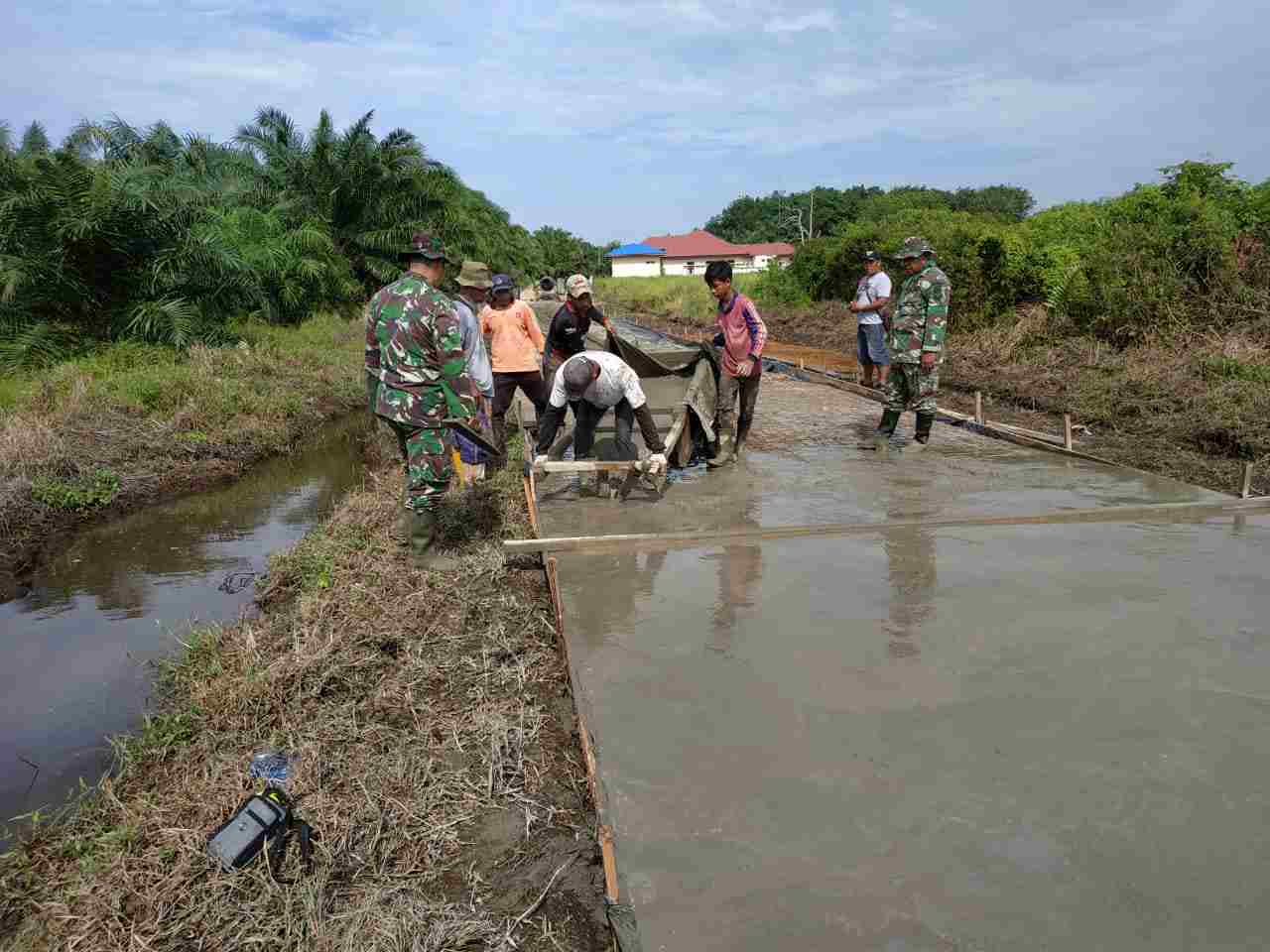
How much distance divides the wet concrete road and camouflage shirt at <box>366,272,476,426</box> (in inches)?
45.9

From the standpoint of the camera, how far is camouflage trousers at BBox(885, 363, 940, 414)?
7352 mm

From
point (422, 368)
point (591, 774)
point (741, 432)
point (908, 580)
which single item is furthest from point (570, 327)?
point (591, 774)

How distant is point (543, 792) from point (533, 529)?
8.74 feet

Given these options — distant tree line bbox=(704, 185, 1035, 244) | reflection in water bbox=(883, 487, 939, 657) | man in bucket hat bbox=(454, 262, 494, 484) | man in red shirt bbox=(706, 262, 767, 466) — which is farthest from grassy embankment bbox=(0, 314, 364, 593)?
distant tree line bbox=(704, 185, 1035, 244)

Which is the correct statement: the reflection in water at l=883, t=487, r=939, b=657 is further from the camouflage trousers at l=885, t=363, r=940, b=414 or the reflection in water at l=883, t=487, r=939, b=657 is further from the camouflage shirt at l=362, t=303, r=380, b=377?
the camouflage shirt at l=362, t=303, r=380, b=377

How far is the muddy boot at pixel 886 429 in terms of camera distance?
7.72m

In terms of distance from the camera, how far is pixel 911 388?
297 inches

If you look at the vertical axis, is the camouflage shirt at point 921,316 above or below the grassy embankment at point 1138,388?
above

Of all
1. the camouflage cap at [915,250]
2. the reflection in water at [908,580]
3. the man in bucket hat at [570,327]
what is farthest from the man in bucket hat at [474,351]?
the camouflage cap at [915,250]

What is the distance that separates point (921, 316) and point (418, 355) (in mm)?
4596

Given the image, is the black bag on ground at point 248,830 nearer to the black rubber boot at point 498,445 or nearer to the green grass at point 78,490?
the black rubber boot at point 498,445

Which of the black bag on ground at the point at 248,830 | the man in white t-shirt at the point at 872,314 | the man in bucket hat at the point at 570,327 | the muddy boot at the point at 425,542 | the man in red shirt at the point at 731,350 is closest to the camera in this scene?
the black bag on ground at the point at 248,830

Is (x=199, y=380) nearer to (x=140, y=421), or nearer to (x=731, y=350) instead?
(x=140, y=421)

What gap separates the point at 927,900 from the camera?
85.1 inches
